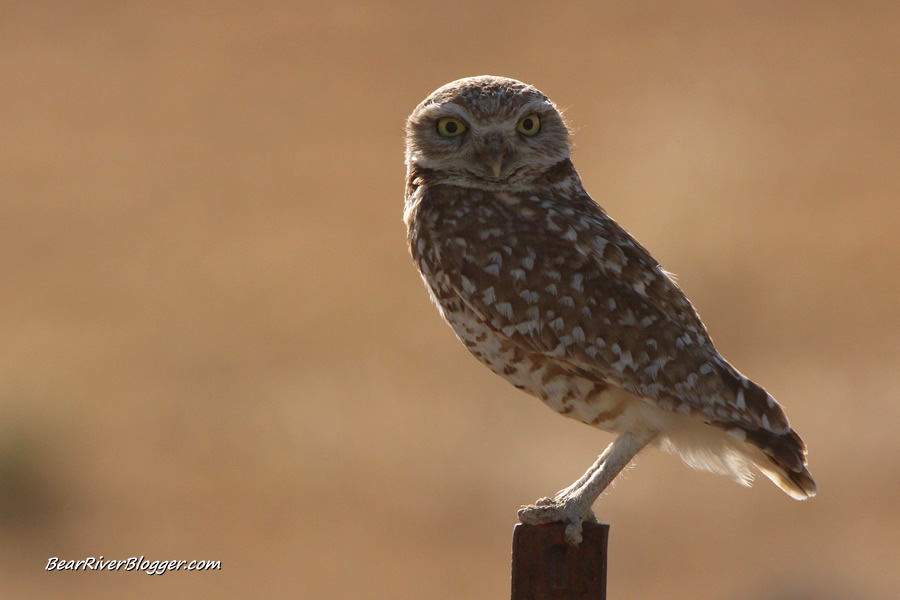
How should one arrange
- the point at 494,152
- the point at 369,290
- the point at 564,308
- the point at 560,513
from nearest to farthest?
1. the point at 560,513
2. the point at 564,308
3. the point at 494,152
4. the point at 369,290

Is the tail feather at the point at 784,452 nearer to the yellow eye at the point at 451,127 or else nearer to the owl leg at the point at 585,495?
the owl leg at the point at 585,495

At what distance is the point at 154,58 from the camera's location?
32438mm

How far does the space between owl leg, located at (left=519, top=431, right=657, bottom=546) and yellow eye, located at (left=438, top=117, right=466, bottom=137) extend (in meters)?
1.49

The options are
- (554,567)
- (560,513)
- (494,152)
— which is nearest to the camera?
(554,567)

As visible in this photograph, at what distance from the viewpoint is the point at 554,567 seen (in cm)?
446

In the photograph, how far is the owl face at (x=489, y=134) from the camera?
5.71 metres

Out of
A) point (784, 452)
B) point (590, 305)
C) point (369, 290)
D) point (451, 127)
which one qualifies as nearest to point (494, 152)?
point (451, 127)

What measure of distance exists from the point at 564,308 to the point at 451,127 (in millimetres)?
1035

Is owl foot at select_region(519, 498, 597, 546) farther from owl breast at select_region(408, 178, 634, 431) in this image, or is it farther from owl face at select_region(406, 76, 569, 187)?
owl face at select_region(406, 76, 569, 187)

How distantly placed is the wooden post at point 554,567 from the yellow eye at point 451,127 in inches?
76.4

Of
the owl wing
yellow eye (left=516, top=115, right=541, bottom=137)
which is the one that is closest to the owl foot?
the owl wing

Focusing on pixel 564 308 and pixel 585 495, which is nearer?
pixel 585 495

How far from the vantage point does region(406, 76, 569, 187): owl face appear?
5711 mm

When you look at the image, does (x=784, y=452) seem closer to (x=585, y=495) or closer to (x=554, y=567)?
(x=585, y=495)
